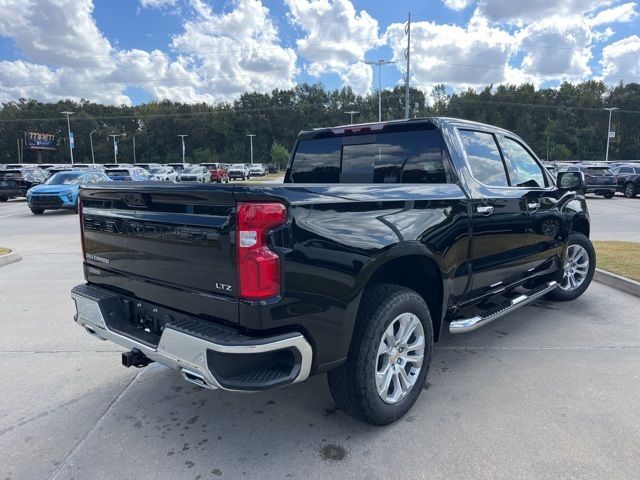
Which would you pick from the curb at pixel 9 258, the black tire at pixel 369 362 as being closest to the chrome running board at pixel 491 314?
the black tire at pixel 369 362

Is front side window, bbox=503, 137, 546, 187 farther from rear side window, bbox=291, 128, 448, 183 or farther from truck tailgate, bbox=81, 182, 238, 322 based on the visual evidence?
truck tailgate, bbox=81, 182, 238, 322

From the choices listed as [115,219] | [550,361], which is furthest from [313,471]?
[550,361]

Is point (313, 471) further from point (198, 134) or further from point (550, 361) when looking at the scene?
point (198, 134)

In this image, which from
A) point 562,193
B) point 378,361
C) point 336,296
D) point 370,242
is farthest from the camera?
→ point 562,193

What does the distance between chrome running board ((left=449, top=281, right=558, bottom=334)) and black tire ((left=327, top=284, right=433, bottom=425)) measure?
26.4 inches

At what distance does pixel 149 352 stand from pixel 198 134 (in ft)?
344

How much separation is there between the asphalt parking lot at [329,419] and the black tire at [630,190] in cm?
2338

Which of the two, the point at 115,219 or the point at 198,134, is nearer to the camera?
the point at 115,219

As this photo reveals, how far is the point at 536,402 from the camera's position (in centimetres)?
327

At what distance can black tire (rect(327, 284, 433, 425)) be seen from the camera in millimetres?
2732

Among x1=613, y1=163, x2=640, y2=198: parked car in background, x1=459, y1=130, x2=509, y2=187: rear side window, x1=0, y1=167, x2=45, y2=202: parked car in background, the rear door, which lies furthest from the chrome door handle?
x1=0, y1=167, x2=45, y2=202: parked car in background

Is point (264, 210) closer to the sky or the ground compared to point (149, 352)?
closer to the sky

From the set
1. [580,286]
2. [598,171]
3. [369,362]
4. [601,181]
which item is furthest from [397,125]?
[598,171]

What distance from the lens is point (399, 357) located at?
3.08 m
